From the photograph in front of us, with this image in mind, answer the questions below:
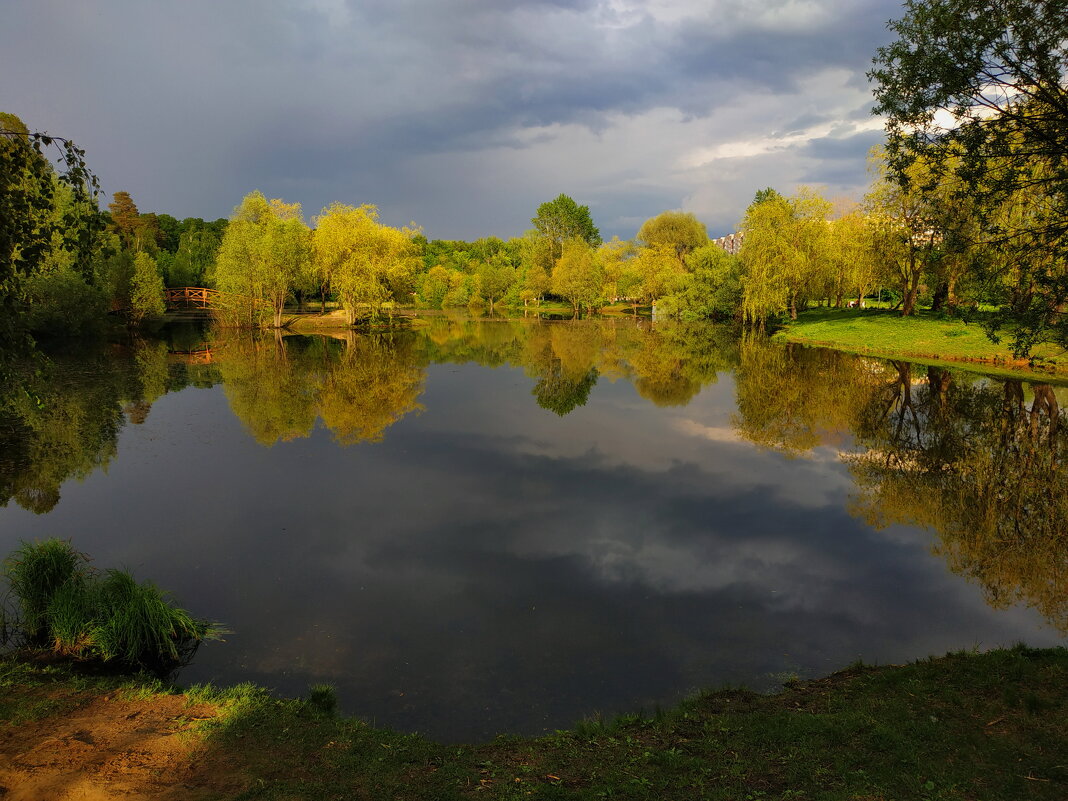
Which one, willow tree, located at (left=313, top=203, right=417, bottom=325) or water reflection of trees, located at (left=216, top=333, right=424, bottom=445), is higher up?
willow tree, located at (left=313, top=203, right=417, bottom=325)

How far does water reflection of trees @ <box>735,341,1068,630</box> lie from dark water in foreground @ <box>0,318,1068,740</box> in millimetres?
107

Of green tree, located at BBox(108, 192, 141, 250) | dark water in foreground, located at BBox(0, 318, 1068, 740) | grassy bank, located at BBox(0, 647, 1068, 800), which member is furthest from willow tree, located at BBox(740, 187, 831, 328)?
green tree, located at BBox(108, 192, 141, 250)

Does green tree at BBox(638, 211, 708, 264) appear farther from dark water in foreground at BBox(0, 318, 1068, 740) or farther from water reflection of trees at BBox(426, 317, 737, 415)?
dark water in foreground at BBox(0, 318, 1068, 740)

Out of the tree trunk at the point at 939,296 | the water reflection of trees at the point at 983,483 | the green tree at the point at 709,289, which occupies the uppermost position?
the green tree at the point at 709,289

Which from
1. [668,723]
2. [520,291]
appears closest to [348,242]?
[520,291]

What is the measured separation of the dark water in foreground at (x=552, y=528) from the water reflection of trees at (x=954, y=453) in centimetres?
11

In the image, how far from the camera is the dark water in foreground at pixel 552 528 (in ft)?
29.1

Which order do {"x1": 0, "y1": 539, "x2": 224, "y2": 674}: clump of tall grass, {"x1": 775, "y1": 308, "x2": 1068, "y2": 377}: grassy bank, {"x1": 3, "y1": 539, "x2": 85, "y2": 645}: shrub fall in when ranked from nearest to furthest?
{"x1": 0, "y1": 539, "x2": 224, "y2": 674}: clump of tall grass, {"x1": 3, "y1": 539, "x2": 85, "y2": 645}: shrub, {"x1": 775, "y1": 308, "x2": 1068, "y2": 377}: grassy bank

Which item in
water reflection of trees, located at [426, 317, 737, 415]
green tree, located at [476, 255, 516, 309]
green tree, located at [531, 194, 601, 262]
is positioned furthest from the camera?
green tree, located at [531, 194, 601, 262]

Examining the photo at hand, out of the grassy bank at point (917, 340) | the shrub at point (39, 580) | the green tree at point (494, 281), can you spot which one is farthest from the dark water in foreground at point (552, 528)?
the green tree at point (494, 281)

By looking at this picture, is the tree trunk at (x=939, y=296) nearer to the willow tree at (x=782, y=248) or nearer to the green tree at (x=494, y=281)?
the willow tree at (x=782, y=248)

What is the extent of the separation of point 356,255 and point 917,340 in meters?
52.0

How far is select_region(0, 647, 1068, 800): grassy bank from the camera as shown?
18.5 feet

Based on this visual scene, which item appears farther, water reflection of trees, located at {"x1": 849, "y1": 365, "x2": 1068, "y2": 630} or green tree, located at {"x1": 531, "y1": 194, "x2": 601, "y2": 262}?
green tree, located at {"x1": 531, "y1": 194, "x2": 601, "y2": 262}
